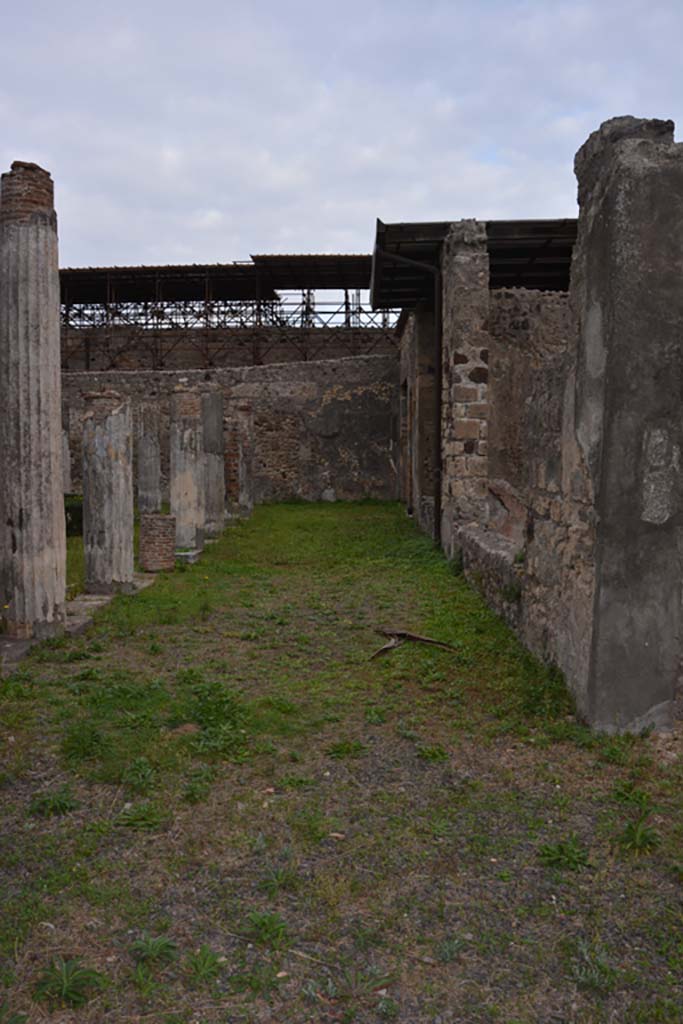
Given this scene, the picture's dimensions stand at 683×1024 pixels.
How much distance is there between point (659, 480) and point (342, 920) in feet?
8.77

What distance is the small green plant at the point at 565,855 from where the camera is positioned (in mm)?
2975

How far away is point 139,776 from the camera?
3.79 metres

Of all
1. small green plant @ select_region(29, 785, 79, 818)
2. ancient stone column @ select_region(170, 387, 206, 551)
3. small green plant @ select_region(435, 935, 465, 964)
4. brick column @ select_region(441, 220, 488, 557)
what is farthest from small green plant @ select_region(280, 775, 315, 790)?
ancient stone column @ select_region(170, 387, 206, 551)

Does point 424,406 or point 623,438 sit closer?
point 623,438

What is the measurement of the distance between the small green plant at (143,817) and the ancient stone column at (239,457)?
1434 cm

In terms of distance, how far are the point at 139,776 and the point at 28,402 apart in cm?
374

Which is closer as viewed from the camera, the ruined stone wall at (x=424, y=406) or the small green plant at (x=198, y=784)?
the small green plant at (x=198, y=784)

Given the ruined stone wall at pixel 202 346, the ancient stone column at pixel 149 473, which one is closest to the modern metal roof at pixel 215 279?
the ruined stone wall at pixel 202 346

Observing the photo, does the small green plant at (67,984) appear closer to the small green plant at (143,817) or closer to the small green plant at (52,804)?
the small green plant at (143,817)

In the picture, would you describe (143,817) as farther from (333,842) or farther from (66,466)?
(66,466)

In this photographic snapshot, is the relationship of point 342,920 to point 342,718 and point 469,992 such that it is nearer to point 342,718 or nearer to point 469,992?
point 469,992

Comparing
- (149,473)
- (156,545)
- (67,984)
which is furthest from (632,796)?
(149,473)

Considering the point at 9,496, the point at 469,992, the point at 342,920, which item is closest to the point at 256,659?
the point at 9,496

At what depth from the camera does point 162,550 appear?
10430 millimetres
